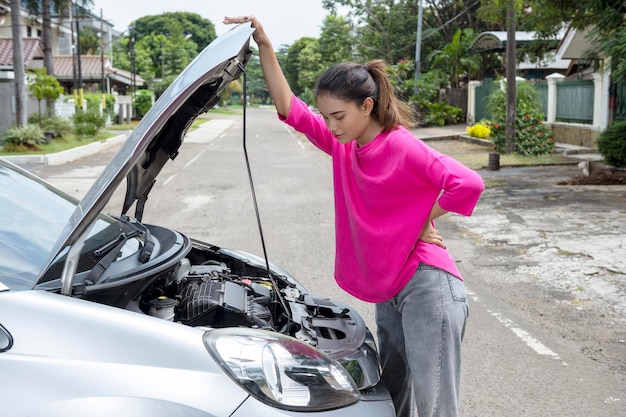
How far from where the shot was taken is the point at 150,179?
3129mm

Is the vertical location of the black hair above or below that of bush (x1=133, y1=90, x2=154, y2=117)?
below

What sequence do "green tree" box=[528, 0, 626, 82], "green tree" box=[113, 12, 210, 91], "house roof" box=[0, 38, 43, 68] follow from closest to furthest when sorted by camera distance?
"green tree" box=[528, 0, 626, 82] < "house roof" box=[0, 38, 43, 68] < "green tree" box=[113, 12, 210, 91]

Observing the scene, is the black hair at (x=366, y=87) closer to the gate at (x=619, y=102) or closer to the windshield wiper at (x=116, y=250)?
the windshield wiper at (x=116, y=250)

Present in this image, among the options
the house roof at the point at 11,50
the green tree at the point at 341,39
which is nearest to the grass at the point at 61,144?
the house roof at the point at 11,50

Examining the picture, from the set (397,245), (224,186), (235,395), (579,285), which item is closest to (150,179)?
(397,245)

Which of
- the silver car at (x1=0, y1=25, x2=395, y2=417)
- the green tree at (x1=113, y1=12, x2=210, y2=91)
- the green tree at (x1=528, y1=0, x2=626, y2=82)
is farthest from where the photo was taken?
the green tree at (x1=113, y1=12, x2=210, y2=91)

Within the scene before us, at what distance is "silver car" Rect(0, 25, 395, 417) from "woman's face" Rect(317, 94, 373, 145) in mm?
348

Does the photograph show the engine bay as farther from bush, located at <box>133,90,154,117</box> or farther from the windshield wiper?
bush, located at <box>133,90,154,117</box>

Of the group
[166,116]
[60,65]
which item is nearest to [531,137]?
[166,116]

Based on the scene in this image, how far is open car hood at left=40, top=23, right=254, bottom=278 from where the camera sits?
7.41ft

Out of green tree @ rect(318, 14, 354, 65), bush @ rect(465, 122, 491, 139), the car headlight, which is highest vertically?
green tree @ rect(318, 14, 354, 65)

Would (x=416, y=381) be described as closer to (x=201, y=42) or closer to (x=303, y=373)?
(x=303, y=373)

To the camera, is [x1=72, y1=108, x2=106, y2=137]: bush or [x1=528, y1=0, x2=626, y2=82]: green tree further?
[x1=72, y1=108, x2=106, y2=137]: bush

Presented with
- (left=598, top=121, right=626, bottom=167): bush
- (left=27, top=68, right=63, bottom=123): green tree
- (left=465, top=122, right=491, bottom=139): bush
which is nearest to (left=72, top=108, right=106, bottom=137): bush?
(left=27, top=68, right=63, bottom=123): green tree
